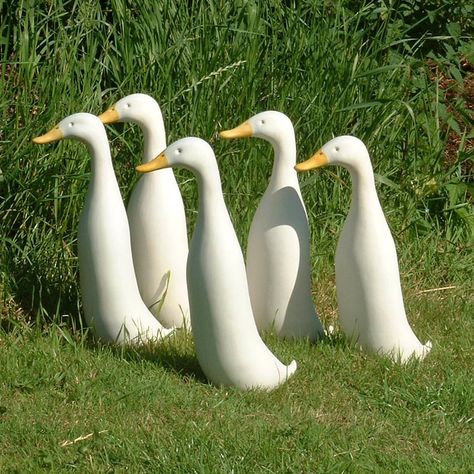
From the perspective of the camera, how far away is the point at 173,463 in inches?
124

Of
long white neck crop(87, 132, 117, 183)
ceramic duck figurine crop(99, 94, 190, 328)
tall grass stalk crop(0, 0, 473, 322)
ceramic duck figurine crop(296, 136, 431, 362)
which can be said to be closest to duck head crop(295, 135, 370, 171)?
ceramic duck figurine crop(296, 136, 431, 362)

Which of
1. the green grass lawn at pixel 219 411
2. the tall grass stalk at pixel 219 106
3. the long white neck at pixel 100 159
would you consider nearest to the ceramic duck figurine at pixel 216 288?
the green grass lawn at pixel 219 411

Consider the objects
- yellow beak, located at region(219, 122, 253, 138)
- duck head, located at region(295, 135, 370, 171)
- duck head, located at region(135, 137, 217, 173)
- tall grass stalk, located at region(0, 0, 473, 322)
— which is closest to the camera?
duck head, located at region(135, 137, 217, 173)

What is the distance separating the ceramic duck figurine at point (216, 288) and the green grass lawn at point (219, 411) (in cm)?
10

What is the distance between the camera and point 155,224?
3969mm

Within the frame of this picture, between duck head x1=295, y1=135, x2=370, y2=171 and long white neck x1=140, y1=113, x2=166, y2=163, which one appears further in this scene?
long white neck x1=140, y1=113, x2=166, y2=163

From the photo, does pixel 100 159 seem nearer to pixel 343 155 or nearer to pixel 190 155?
pixel 190 155

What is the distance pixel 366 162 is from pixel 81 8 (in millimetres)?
1479

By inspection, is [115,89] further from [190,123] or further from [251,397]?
[251,397]

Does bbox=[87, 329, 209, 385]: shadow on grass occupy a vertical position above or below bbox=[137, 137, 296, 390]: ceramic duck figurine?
below

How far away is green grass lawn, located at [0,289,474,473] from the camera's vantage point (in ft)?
10.5

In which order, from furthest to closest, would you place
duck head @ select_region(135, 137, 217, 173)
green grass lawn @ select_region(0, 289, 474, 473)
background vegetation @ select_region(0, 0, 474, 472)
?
1. duck head @ select_region(135, 137, 217, 173)
2. background vegetation @ select_region(0, 0, 474, 472)
3. green grass lawn @ select_region(0, 289, 474, 473)

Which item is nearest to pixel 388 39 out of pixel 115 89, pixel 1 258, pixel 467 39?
pixel 467 39

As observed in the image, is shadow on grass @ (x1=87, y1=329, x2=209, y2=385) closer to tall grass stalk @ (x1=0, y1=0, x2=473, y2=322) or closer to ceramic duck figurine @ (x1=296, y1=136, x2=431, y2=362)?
tall grass stalk @ (x1=0, y1=0, x2=473, y2=322)
